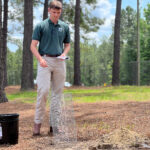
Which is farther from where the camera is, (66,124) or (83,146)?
(66,124)

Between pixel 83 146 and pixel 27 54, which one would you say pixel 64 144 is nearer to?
pixel 83 146

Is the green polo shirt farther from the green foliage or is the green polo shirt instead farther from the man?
the green foliage

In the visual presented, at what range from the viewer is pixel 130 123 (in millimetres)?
5090

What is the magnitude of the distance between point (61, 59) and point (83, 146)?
1.35 metres

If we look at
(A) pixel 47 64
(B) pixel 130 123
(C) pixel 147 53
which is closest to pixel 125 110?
(B) pixel 130 123

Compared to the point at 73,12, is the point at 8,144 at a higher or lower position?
lower

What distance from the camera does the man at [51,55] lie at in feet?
13.9

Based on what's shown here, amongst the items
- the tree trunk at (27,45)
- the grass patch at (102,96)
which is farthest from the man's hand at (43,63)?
the tree trunk at (27,45)

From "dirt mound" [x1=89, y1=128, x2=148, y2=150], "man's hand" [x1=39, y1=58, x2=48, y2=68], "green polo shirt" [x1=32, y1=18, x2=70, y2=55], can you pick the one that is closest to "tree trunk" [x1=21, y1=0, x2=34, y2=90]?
"green polo shirt" [x1=32, y1=18, x2=70, y2=55]

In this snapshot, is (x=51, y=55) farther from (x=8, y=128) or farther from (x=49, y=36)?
(x=8, y=128)

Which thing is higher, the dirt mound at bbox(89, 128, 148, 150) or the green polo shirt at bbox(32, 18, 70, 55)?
the green polo shirt at bbox(32, 18, 70, 55)

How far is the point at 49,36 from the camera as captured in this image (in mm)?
4270

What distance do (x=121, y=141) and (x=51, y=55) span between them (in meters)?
1.68

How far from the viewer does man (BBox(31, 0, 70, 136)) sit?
13.9ft
